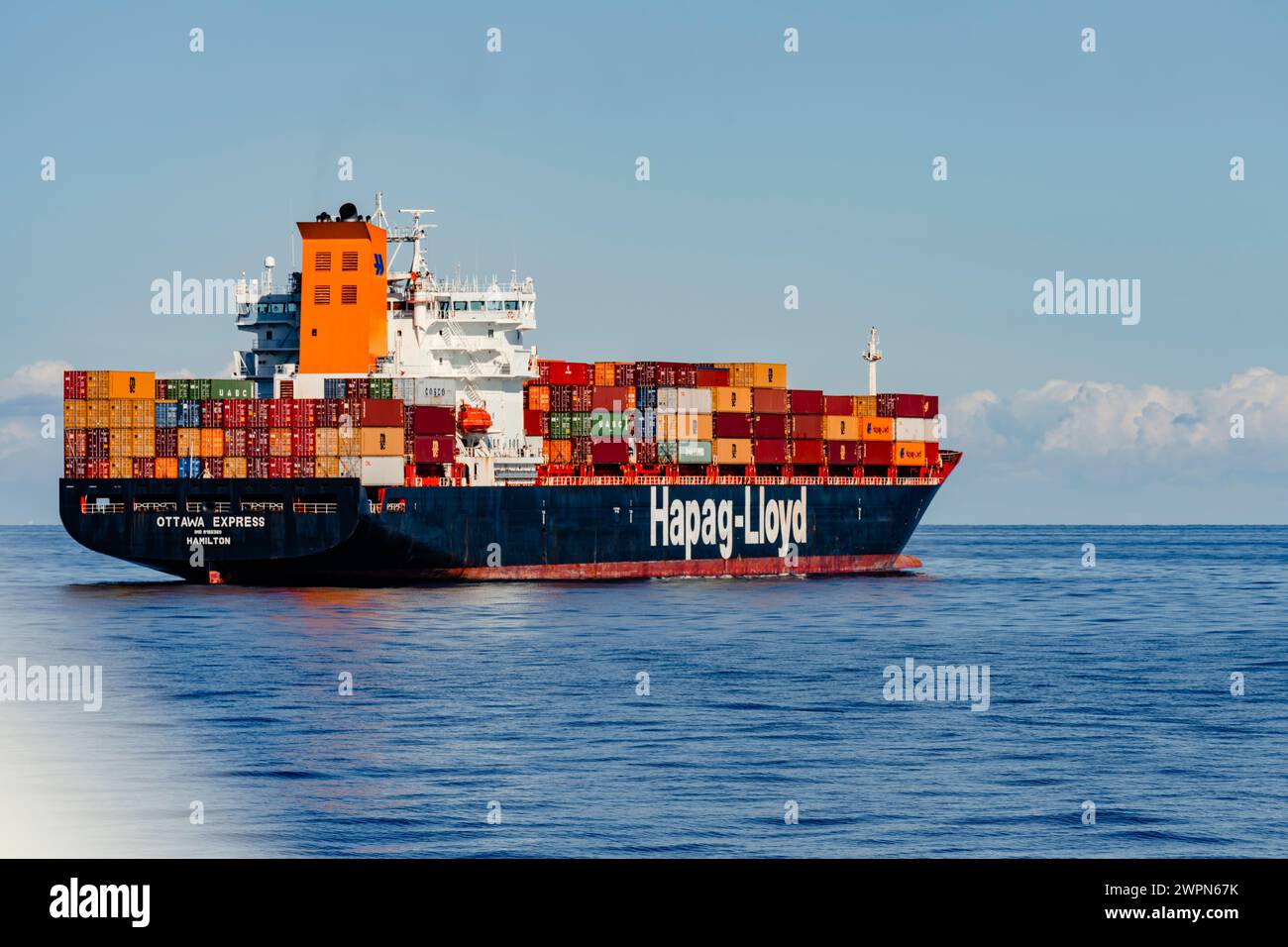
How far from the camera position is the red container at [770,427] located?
258 feet

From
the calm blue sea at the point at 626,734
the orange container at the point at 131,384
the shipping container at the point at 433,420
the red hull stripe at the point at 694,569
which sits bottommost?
the calm blue sea at the point at 626,734

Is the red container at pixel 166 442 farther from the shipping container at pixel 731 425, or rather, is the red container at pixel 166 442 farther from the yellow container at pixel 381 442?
the shipping container at pixel 731 425

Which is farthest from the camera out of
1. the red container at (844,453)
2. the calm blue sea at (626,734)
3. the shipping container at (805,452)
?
the red container at (844,453)

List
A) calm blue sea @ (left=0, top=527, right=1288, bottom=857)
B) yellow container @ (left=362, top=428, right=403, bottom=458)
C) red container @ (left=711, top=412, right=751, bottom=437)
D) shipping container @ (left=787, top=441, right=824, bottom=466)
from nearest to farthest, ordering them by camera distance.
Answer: calm blue sea @ (left=0, top=527, right=1288, bottom=857), yellow container @ (left=362, top=428, right=403, bottom=458), red container @ (left=711, top=412, right=751, bottom=437), shipping container @ (left=787, top=441, right=824, bottom=466)

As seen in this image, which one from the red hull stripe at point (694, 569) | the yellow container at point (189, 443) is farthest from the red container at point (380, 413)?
the red hull stripe at point (694, 569)

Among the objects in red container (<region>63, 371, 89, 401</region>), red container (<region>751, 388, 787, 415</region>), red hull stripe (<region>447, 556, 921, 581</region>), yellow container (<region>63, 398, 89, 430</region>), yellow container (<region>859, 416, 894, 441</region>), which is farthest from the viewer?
yellow container (<region>859, 416, 894, 441</region>)

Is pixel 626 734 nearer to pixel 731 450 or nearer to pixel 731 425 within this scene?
pixel 731 450

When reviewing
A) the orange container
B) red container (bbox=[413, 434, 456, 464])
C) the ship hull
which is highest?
the orange container

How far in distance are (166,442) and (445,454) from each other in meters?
11.1

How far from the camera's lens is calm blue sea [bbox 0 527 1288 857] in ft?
79.0

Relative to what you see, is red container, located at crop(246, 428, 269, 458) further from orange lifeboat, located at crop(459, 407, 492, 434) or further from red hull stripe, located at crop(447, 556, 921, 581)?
red hull stripe, located at crop(447, 556, 921, 581)

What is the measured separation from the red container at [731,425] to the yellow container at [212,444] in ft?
80.3

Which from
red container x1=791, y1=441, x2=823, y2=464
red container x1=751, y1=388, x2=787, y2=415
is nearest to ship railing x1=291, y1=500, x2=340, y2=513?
red container x1=751, y1=388, x2=787, y2=415

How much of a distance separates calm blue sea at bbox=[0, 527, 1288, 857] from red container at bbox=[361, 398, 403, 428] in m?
7.08
